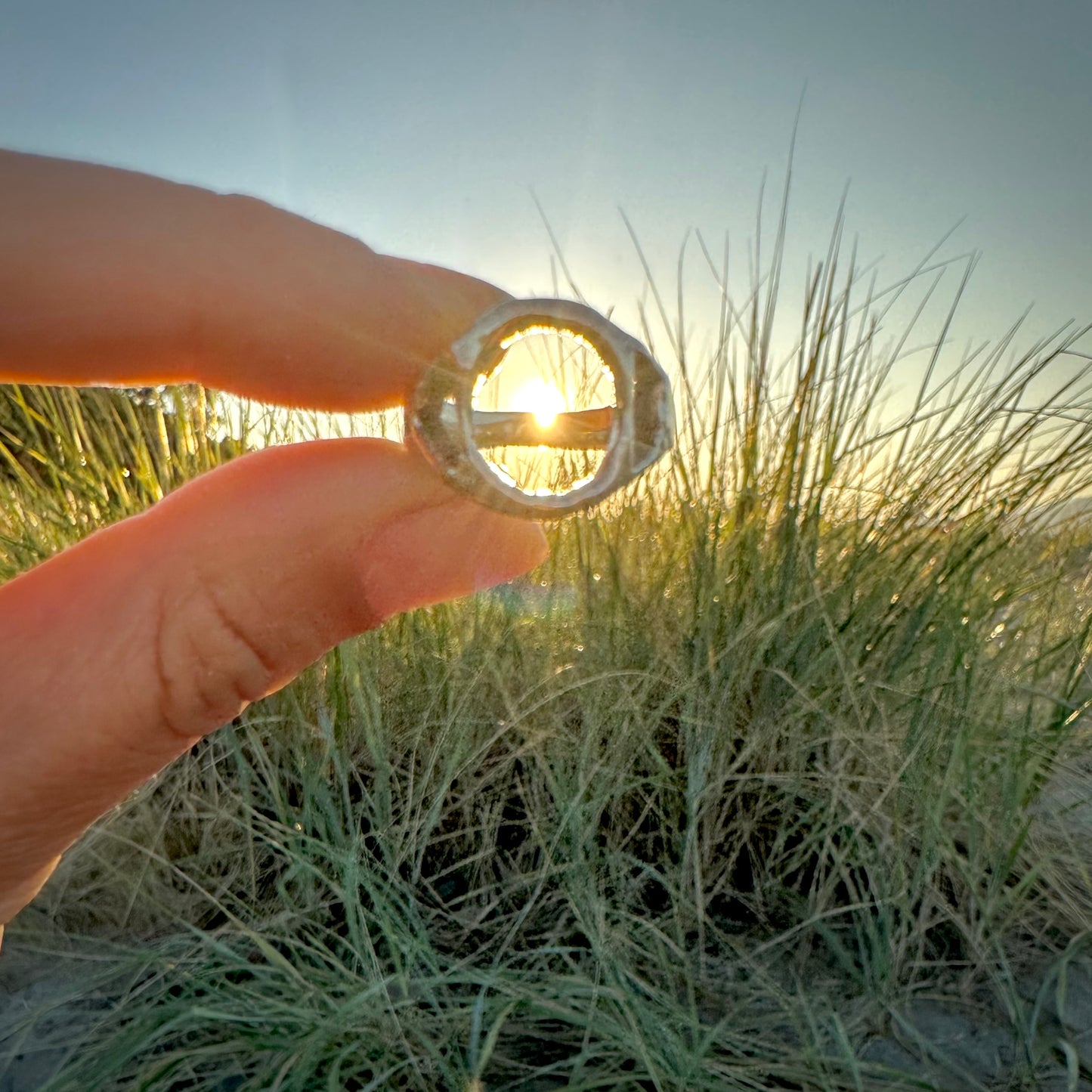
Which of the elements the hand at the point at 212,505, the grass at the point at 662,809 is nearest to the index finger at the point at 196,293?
the hand at the point at 212,505

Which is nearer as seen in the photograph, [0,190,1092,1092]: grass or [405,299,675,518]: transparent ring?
[405,299,675,518]: transparent ring

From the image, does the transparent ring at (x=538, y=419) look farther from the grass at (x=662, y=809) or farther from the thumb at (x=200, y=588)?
the grass at (x=662, y=809)

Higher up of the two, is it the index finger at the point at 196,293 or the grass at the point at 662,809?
the index finger at the point at 196,293

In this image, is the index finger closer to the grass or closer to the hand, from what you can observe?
the hand

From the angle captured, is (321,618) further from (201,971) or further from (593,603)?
(593,603)

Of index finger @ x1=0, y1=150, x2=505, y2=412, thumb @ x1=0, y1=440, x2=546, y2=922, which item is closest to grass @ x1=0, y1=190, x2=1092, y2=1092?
thumb @ x1=0, y1=440, x2=546, y2=922

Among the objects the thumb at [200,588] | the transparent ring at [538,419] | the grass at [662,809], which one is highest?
the transparent ring at [538,419]

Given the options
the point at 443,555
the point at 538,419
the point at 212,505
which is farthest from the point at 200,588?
the point at 538,419
